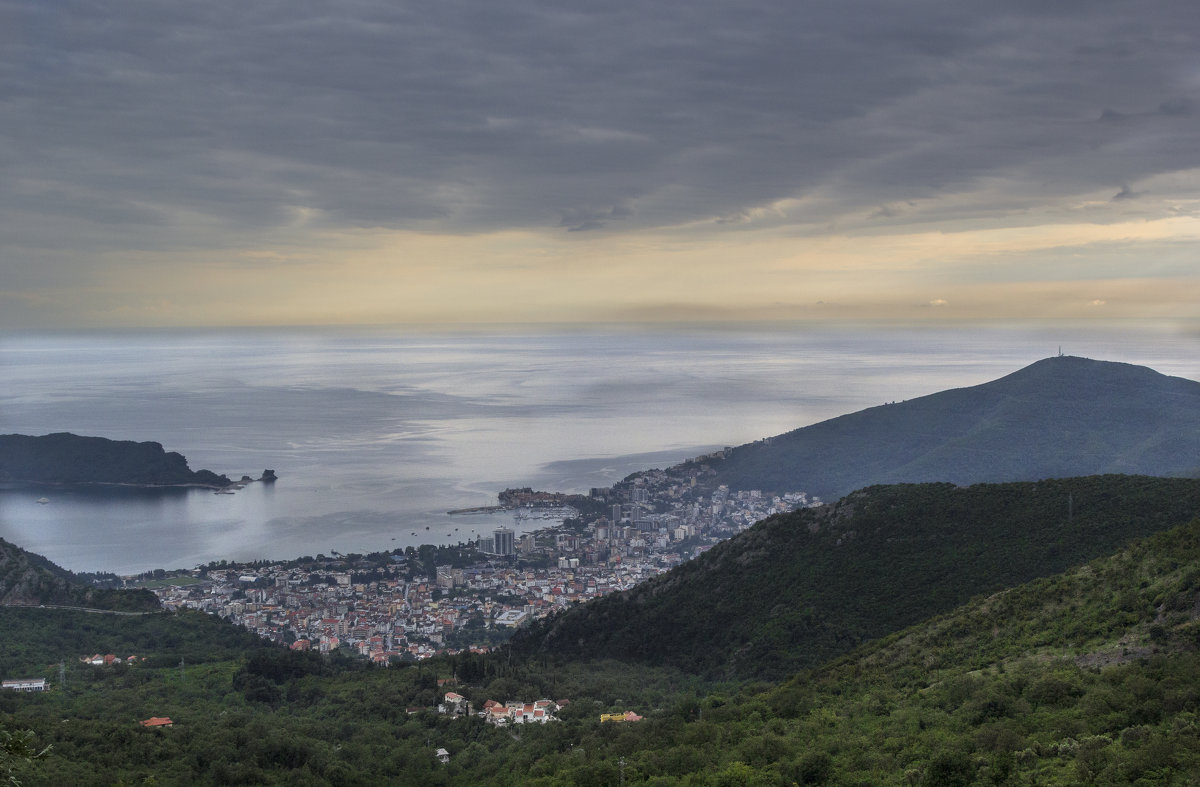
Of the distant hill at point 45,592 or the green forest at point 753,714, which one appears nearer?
the green forest at point 753,714

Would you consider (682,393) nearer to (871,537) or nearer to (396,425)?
(396,425)

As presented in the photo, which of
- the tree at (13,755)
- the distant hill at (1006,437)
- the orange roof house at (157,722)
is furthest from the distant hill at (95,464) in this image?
the tree at (13,755)

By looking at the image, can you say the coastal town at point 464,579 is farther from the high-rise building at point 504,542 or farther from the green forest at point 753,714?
the green forest at point 753,714

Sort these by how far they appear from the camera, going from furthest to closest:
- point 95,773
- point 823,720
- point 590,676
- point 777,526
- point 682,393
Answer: point 682,393
point 777,526
point 590,676
point 95,773
point 823,720

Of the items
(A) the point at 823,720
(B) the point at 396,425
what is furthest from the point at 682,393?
(A) the point at 823,720

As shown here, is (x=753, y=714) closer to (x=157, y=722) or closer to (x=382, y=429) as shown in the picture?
(x=157, y=722)

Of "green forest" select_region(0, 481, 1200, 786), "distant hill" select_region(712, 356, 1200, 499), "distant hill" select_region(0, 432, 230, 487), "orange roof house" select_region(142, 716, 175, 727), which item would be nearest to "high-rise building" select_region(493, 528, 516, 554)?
"distant hill" select_region(712, 356, 1200, 499)
